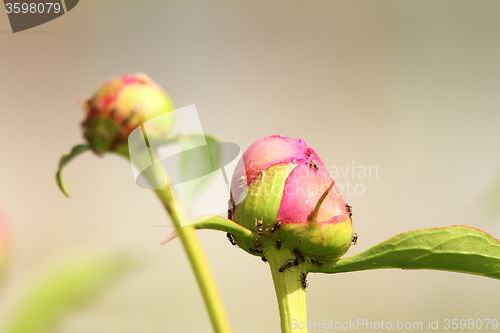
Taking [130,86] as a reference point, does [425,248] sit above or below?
below

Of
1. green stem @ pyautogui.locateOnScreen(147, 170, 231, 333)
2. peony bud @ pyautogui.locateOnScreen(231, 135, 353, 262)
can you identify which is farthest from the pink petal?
green stem @ pyautogui.locateOnScreen(147, 170, 231, 333)

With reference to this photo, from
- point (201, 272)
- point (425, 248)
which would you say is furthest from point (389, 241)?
point (201, 272)

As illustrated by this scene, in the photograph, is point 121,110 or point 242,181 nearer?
point 121,110

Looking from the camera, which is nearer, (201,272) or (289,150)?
(201,272)

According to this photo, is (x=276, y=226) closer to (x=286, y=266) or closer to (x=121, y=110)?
(x=286, y=266)

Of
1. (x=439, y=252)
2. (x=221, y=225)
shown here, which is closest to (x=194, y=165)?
(x=221, y=225)

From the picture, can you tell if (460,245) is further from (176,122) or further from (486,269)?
(176,122)

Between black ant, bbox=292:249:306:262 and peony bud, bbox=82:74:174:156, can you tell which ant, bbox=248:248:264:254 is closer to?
black ant, bbox=292:249:306:262
